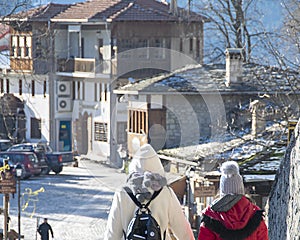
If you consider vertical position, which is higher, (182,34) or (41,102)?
(182,34)

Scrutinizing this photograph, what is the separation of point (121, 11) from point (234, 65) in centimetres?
1689

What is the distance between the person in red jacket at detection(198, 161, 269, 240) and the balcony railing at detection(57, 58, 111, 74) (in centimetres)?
3937

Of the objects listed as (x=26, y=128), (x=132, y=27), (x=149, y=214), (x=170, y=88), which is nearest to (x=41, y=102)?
(x=26, y=128)

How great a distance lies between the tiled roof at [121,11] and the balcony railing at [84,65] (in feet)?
6.55

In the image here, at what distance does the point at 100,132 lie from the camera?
4600 cm

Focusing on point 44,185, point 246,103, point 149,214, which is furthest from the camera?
point 44,185

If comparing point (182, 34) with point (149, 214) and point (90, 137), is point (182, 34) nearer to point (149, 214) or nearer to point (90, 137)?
point (90, 137)

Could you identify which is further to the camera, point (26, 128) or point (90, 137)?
point (26, 128)

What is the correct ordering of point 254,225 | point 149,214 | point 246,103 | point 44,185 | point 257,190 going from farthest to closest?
point 44,185 → point 246,103 → point 257,190 → point 149,214 → point 254,225

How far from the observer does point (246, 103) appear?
29.7 metres

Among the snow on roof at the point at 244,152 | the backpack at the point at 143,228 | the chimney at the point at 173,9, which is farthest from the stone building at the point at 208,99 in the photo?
the backpack at the point at 143,228

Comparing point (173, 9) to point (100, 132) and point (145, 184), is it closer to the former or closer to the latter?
point (100, 132)

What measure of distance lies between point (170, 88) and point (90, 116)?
16.4 meters

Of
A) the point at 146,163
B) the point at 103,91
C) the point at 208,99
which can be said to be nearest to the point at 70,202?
the point at 208,99
